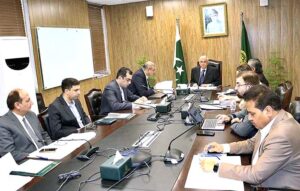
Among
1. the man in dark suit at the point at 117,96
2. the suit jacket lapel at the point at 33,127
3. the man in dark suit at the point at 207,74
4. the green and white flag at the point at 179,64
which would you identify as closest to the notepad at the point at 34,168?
the suit jacket lapel at the point at 33,127

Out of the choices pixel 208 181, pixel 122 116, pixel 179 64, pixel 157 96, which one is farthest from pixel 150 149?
pixel 179 64

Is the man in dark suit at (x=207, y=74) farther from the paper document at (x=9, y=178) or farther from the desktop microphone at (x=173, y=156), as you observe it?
the paper document at (x=9, y=178)

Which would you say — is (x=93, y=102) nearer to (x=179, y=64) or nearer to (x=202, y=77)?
(x=202, y=77)

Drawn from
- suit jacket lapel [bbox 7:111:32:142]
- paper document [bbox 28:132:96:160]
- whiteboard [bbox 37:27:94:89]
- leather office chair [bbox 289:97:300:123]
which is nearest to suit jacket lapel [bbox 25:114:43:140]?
suit jacket lapel [bbox 7:111:32:142]

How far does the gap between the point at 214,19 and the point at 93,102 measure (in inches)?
132

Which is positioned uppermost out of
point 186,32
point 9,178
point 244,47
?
point 186,32

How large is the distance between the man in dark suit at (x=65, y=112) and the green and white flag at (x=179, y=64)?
3.33m

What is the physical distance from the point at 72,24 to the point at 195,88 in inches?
98.1

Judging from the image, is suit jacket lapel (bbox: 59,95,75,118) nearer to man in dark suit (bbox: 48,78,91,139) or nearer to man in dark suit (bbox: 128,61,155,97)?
man in dark suit (bbox: 48,78,91,139)

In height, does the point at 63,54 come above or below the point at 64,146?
above

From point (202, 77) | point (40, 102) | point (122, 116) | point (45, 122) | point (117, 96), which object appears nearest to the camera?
point (45, 122)

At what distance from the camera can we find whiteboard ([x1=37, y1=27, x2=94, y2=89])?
4.57m

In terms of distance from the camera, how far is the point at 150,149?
2.04 m

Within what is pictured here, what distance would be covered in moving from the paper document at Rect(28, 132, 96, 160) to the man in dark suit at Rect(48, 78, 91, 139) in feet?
1.50
